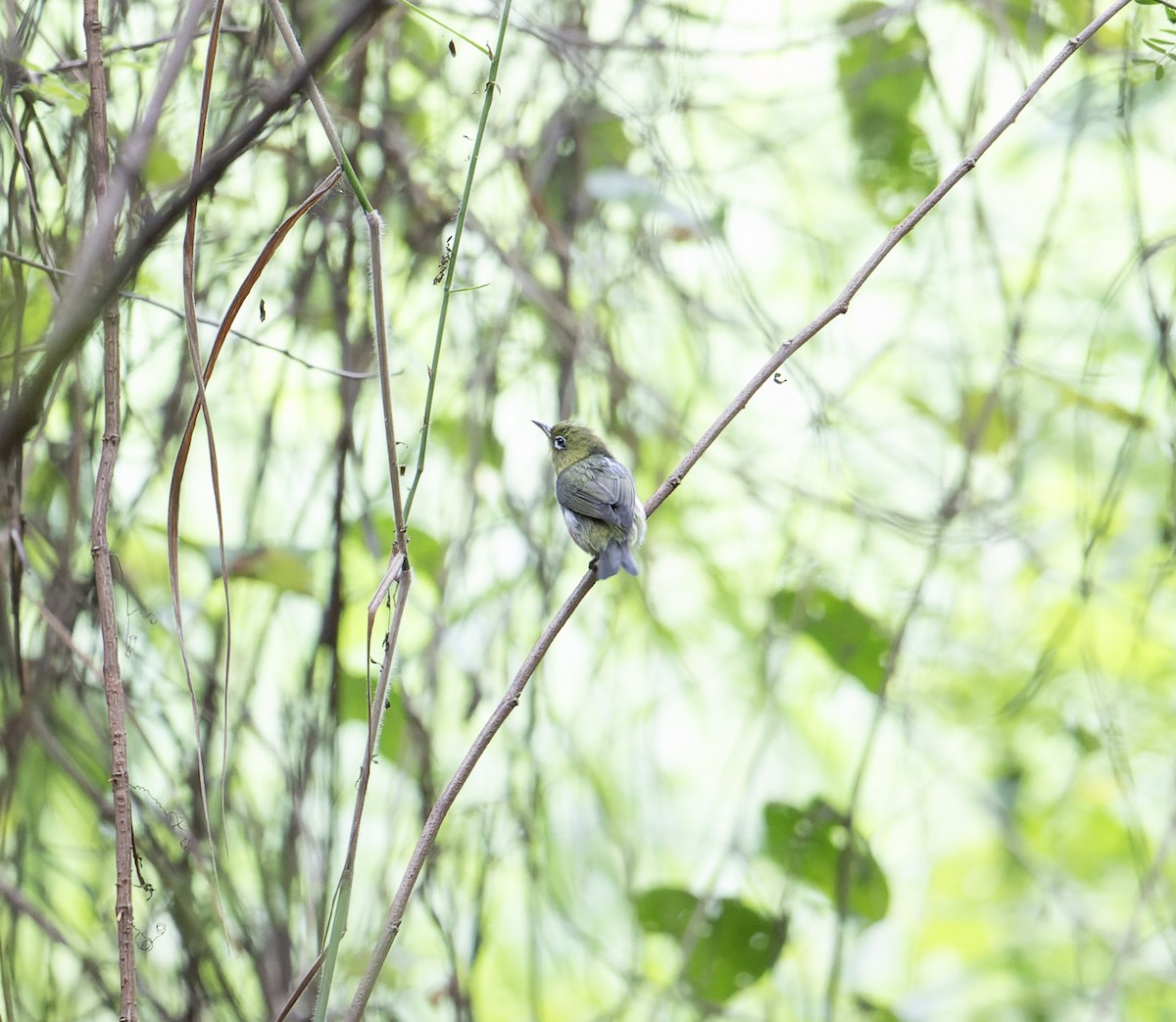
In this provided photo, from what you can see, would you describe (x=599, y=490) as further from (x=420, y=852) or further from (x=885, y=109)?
(x=420, y=852)

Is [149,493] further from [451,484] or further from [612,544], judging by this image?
[612,544]

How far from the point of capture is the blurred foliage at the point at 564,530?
7.02 ft

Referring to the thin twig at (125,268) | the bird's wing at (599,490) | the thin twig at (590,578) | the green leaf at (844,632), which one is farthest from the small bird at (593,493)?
the thin twig at (125,268)

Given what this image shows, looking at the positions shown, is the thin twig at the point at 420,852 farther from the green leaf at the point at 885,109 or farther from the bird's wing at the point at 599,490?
the green leaf at the point at 885,109

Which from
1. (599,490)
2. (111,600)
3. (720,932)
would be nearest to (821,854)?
(720,932)

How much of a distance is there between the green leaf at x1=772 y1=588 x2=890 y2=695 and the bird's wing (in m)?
0.41

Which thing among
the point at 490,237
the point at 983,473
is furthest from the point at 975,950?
the point at 490,237

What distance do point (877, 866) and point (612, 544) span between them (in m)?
0.90

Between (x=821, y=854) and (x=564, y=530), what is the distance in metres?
0.95

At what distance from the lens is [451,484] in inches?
115

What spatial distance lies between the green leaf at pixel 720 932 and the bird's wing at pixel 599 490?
0.81 metres

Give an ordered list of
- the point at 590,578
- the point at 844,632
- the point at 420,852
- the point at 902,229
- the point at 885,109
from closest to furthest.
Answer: the point at 420,852
the point at 902,229
the point at 590,578
the point at 844,632
the point at 885,109

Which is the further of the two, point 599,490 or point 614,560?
point 599,490

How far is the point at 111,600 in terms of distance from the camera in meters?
1.17
